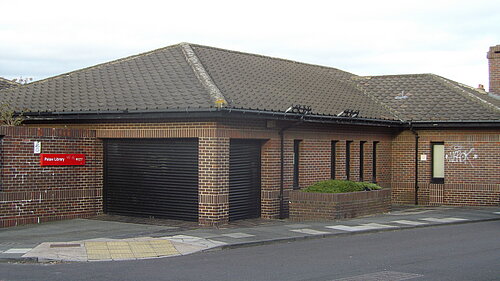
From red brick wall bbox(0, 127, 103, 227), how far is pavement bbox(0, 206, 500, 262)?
480 mm

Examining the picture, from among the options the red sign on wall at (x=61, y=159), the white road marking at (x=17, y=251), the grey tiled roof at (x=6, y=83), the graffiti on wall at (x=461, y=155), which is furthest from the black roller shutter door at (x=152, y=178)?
the graffiti on wall at (x=461, y=155)

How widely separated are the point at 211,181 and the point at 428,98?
13.0m

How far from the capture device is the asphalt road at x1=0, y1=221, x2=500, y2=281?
424 inches

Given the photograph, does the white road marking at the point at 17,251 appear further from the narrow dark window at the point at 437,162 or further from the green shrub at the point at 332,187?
the narrow dark window at the point at 437,162

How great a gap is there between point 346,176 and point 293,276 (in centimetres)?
1356

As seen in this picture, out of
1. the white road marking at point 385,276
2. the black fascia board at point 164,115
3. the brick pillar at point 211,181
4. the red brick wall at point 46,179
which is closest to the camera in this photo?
the white road marking at point 385,276

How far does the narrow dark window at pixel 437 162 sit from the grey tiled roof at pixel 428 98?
123 centimetres

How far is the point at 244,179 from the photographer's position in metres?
19.4

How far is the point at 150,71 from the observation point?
21641 mm

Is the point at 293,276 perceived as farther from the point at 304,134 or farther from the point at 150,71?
the point at 150,71

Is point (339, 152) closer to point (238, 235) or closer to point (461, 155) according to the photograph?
point (461, 155)

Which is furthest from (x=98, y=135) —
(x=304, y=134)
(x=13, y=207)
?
(x=304, y=134)

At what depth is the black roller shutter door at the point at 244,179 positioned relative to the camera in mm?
18797

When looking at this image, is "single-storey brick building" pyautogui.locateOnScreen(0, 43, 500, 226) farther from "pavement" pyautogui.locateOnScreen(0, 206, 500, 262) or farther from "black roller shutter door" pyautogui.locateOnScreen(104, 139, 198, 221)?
"pavement" pyautogui.locateOnScreen(0, 206, 500, 262)
